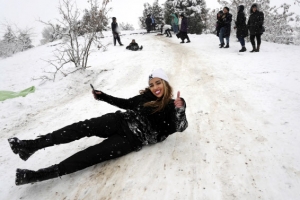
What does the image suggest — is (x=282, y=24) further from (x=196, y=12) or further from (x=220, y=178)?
(x=220, y=178)

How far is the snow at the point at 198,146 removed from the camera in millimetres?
1916

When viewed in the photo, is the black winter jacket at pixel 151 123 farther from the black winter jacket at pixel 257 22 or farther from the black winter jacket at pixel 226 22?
the black winter jacket at pixel 226 22

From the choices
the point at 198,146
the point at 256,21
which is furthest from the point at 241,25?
the point at 198,146

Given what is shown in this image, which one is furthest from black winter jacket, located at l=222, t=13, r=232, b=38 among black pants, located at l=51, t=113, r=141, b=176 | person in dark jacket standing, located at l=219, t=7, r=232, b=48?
black pants, located at l=51, t=113, r=141, b=176

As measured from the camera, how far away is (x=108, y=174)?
7.22 feet

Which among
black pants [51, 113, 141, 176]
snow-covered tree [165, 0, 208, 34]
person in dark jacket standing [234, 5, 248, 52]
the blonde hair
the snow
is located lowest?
the snow

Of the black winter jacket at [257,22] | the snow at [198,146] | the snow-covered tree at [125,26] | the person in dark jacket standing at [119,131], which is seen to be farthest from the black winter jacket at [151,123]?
the snow-covered tree at [125,26]

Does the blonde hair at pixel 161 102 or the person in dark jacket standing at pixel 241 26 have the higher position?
the person in dark jacket standing at pixel 241 26

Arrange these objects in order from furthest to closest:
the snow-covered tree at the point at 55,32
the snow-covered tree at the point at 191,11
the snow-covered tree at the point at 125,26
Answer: the snow-covered tree at the point at 125,26, the snow-covered tree at the point at 191,11, the snow-covered tree at the point at 55,32

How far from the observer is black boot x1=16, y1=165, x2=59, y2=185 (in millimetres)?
1963

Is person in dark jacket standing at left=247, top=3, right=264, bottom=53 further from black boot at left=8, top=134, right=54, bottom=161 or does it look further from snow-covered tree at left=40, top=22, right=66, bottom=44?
black boot at left=8, top=134, right=54, bottom=161

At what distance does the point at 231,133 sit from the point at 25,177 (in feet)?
7.77

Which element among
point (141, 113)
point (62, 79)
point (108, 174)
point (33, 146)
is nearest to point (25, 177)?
point (33, 146)

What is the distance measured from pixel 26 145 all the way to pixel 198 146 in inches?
75.1
